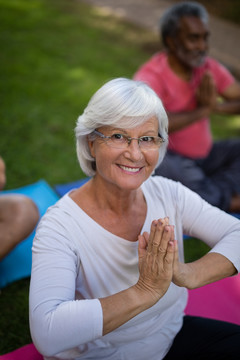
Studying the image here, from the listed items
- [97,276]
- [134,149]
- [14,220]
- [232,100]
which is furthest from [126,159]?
[232,100]

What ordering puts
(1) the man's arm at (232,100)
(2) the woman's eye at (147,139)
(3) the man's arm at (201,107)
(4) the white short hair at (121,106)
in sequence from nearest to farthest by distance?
(4) the white short hair at (121,106)
(2) the woman's eye at (147,139)
(3) the man's arm at (201,107)
(1) the man's arm at (232,100)

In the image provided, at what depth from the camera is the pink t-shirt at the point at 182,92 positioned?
11.4ft

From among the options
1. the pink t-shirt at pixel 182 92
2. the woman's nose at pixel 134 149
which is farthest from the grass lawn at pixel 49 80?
the woman's nose at pixel 134 149

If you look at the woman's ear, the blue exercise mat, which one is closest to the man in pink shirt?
the blue exercise mat

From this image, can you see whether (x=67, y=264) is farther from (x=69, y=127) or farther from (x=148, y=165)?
(x=69, y=127)

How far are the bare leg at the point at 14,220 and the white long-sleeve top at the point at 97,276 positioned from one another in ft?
2.53

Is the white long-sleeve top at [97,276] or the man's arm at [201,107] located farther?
the man's arm at [201,107]

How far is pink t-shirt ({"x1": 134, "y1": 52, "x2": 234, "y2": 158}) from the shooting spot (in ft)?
11.4

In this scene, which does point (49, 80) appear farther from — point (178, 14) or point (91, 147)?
point (91, 147)

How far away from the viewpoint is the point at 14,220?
2.49 m

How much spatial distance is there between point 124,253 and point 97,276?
0.16 metres

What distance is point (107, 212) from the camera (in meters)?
1.85

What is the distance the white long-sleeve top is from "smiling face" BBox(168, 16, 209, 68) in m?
1.78

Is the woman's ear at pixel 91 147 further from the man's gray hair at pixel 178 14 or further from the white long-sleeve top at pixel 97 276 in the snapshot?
the man's gray hair at pixel 178 14
